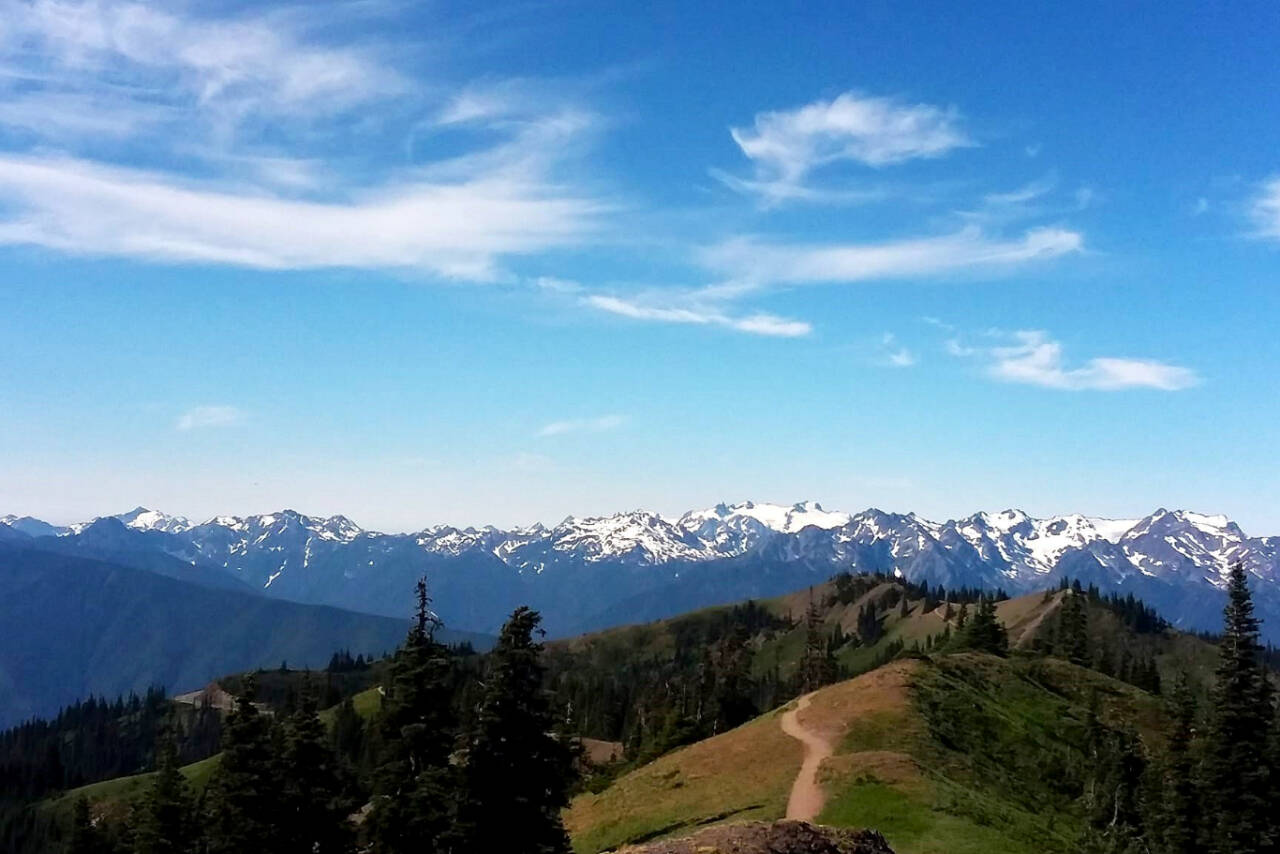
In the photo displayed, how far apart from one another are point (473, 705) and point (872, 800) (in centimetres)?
2480

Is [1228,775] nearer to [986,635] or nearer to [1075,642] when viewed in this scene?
[986,635]

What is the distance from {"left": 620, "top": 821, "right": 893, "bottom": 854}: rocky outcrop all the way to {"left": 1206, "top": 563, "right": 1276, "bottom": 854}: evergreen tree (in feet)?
126

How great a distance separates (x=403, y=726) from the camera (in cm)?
3788

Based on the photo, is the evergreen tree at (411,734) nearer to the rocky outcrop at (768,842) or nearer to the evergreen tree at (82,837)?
the rocky outcrop at (768,842)

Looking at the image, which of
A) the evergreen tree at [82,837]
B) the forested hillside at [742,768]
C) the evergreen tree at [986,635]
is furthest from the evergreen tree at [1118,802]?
the evergreen tree at [82,837]

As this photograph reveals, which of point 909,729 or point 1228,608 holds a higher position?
point 1228,608

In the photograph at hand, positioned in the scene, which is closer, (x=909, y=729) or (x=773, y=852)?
(x=773, y=852)

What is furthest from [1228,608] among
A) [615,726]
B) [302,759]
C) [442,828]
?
[615,726]

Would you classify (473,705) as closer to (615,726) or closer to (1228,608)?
(1228,608)

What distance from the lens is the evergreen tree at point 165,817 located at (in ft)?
205

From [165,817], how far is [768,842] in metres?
58.7

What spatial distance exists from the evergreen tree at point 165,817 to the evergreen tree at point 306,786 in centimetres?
2372

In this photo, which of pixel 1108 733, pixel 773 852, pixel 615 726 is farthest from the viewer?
pixel 615 726

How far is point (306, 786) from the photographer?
45.5m
